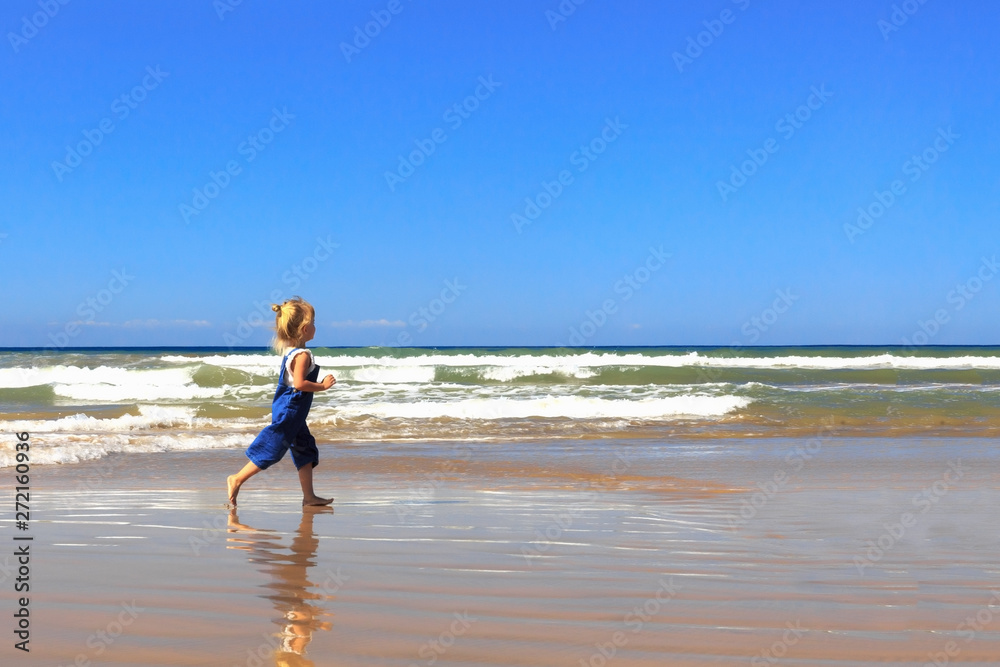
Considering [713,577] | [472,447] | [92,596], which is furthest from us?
[472,447]

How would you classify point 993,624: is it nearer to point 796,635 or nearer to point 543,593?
point 796,635

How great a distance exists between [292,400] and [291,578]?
8.03ft

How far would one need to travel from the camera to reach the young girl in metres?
5.80

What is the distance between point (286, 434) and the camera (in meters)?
5.93

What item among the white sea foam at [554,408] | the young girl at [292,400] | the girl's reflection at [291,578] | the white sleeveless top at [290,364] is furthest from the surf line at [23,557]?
the white sea foam at [554,408]

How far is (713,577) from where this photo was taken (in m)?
3.65

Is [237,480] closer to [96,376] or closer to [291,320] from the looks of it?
[291,320]

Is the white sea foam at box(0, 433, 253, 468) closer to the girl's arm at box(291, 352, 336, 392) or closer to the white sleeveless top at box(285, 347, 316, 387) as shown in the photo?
the white sleeveless top at box(285, 347, 316, 387)

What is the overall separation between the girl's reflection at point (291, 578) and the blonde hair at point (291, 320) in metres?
1.16

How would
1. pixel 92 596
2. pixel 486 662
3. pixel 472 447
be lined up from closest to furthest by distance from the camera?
pixel 486 662, pixel 92 596, pixel 472 447

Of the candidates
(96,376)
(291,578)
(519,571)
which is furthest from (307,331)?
(96,376)

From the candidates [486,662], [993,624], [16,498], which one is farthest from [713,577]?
[16,498]

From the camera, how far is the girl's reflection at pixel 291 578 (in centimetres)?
270

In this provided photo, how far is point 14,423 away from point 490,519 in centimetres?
981
